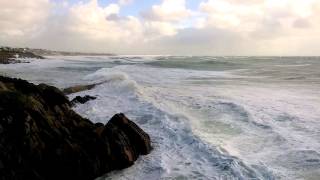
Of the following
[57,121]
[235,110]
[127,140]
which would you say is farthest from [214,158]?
[235,110]

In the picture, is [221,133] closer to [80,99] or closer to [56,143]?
[56,143]

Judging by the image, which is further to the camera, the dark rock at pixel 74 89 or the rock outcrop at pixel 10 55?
the rock outcrop at pixel 10 55

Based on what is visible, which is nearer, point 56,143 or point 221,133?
point 56,143

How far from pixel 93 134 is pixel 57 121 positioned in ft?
3.45

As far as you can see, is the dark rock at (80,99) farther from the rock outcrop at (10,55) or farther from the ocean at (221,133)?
the rock outcrop at (10,55)

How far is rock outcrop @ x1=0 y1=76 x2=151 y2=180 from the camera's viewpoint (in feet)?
32.8

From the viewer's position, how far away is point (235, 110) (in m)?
19.5

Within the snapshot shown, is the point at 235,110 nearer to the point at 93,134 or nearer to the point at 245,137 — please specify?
the point at 245,137

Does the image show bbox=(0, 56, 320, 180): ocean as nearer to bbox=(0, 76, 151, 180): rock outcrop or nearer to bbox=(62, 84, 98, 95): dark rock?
bbox=(0, 76, 151, 180): rock outcrop

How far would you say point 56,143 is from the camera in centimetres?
1062

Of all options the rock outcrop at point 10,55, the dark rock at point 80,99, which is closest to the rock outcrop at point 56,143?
the dark rock at point 80,99

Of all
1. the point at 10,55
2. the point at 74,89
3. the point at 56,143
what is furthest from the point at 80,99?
the point at 10,55

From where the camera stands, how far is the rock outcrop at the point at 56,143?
999 cm

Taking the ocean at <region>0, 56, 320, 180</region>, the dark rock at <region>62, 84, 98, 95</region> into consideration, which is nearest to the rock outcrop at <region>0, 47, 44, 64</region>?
the dark rock at <region>62, 84, 98, 95</region>
